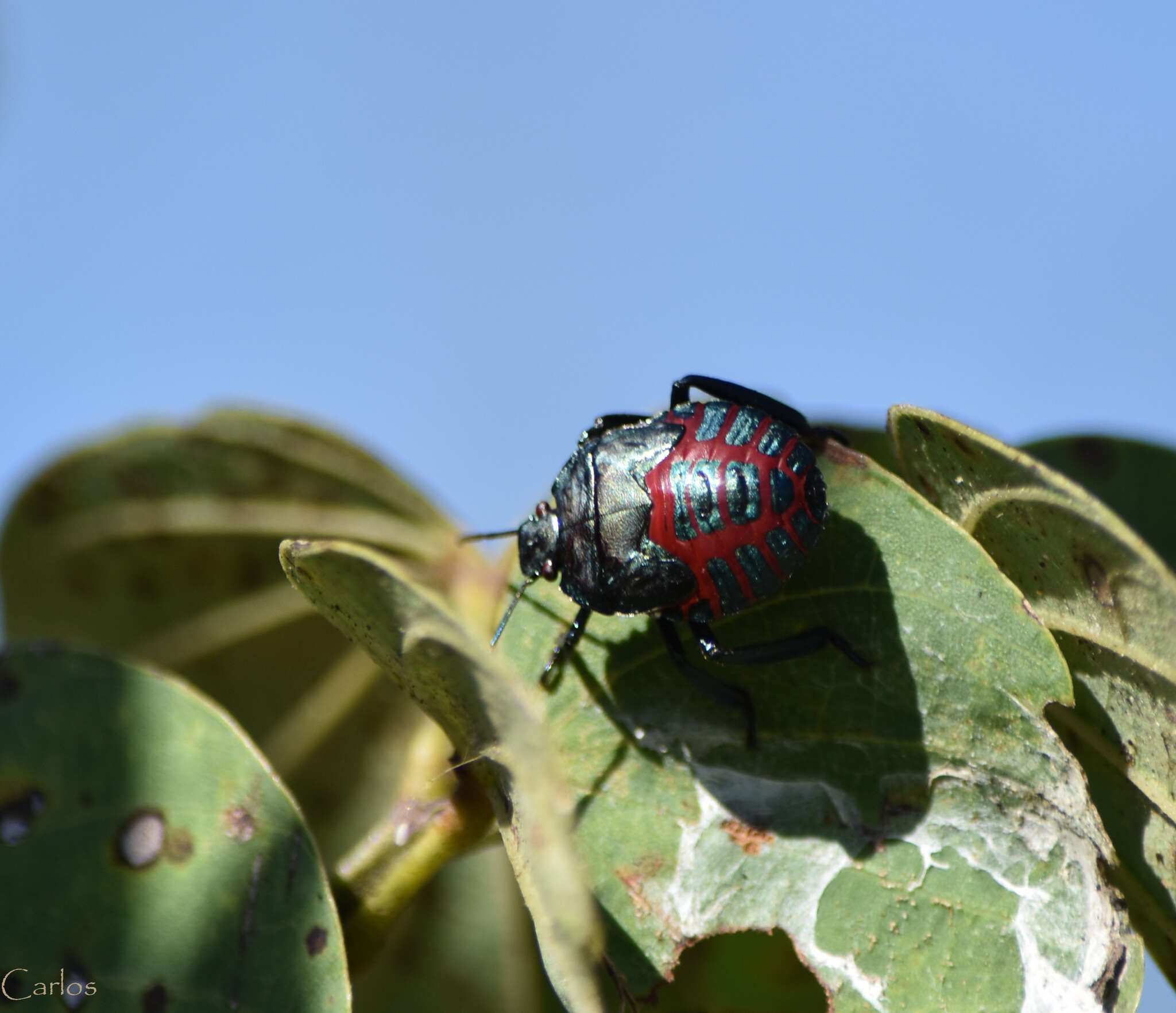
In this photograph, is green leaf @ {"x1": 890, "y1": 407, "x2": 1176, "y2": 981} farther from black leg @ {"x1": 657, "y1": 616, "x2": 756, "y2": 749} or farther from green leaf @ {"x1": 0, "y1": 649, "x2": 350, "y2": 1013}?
green leaf @ {"x1": 0, "y1": 649, "x2": 350, "y2": 1013}

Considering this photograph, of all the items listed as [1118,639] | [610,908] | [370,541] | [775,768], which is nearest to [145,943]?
[610,908]

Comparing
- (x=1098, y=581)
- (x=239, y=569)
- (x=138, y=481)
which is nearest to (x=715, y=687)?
(x=1098, y=581)

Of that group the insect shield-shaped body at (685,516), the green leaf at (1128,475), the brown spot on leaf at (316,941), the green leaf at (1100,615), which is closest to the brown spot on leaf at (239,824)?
the brown spot on leaf at (316,941)

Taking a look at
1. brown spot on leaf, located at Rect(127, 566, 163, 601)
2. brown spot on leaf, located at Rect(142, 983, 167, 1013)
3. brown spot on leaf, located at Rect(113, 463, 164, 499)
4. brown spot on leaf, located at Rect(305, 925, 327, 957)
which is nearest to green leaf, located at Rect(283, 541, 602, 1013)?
brown spot on leaf, located at Rect(305, 925, 327, 957)

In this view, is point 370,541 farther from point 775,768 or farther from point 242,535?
point 775,768

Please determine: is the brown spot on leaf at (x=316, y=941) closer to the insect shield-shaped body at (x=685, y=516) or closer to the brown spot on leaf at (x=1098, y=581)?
the insect shield-shaped body at (x=685, y=516)

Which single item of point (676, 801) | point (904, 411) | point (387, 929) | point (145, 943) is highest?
point (904, 411)

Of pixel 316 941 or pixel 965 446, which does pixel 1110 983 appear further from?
pixel 316 941
